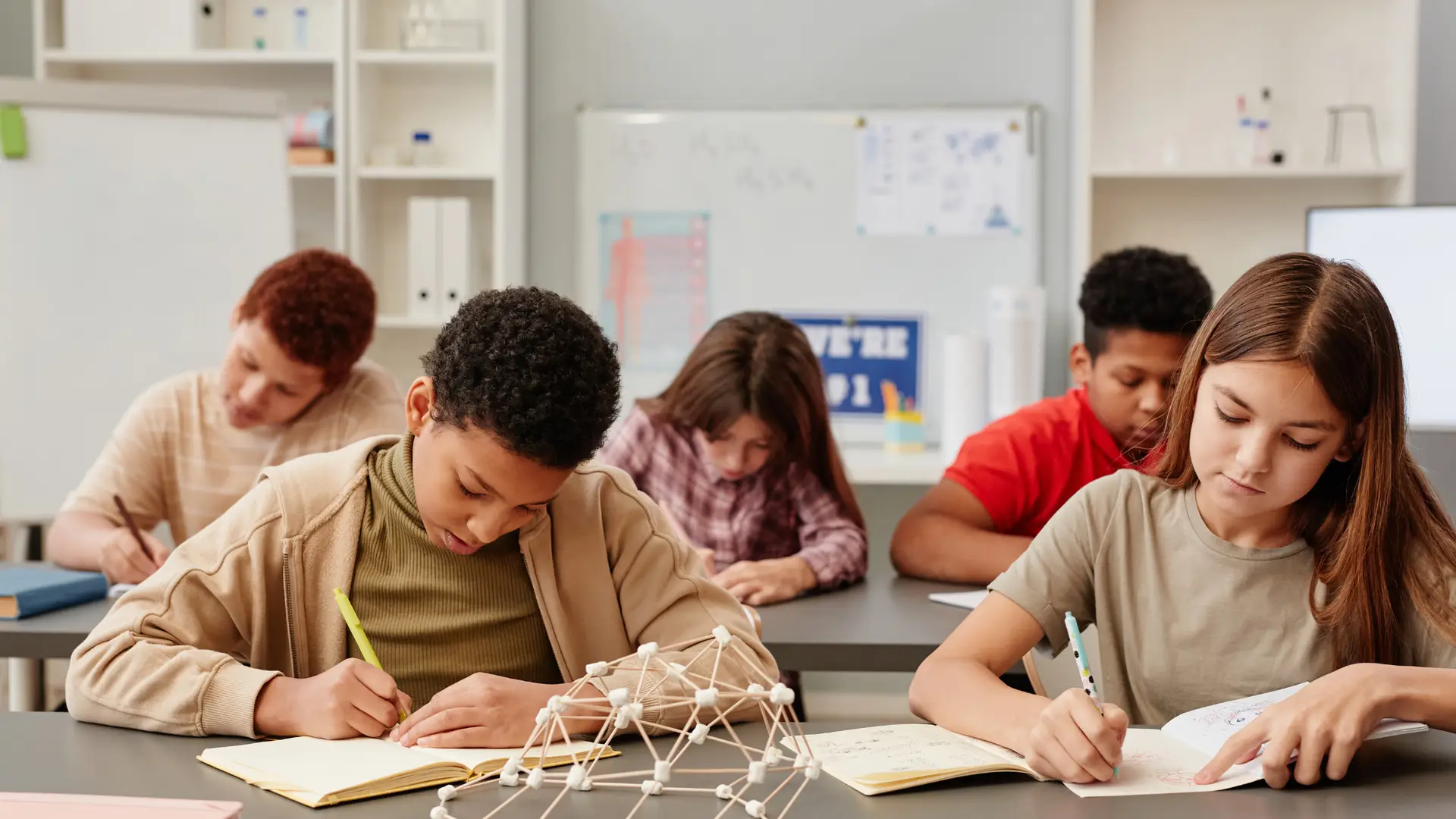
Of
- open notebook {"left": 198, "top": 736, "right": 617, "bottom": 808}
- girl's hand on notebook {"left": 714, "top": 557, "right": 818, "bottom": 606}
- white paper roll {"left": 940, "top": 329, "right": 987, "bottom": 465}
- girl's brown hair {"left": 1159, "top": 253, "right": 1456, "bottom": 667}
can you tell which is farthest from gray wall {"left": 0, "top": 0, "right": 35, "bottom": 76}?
girl's brown hair {"left": 1159, "top": 253, "right": 1456, "bottom": 667}

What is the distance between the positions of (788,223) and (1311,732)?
9.37 feet

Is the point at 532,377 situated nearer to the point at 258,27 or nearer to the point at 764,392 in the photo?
the point at 764,392

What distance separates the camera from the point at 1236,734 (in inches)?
42.7

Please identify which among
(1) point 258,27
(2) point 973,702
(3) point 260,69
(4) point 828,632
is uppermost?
(1) point 258,27

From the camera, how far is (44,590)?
72.8 inches

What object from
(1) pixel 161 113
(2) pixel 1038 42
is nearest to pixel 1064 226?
(2) pixel 1038 42

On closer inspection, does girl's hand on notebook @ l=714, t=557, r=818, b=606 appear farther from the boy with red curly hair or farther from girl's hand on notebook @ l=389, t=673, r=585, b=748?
girl's hand on notebook @ l=389, t=673, r=585, b=748

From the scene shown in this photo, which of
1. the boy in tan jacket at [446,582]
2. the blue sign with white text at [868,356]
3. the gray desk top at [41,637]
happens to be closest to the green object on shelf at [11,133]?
the gray desk top at [41,637]

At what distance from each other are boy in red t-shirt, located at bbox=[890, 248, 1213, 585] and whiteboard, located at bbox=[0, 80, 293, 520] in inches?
72.5

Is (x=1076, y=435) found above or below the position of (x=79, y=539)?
above

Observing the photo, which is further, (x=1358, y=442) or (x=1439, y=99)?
(x=1439, y=99)

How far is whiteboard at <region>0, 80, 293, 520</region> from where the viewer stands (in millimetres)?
2990

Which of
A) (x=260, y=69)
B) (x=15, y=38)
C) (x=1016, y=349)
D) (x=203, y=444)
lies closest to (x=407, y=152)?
(x=260, y=69)

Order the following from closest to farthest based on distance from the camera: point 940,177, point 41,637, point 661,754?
1. point 661,754
2. point 41,637
3. point 940,177
